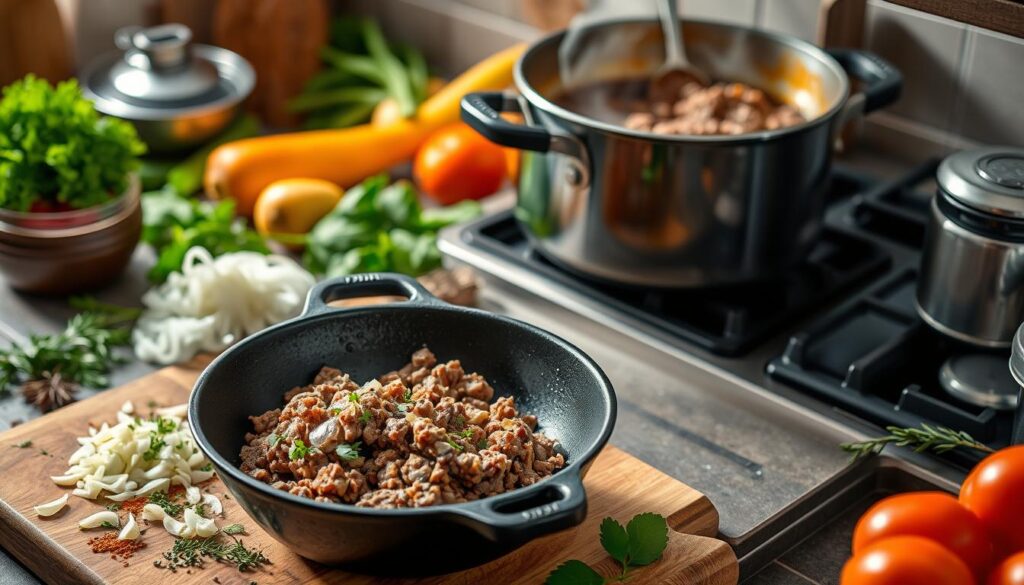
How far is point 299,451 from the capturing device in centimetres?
96

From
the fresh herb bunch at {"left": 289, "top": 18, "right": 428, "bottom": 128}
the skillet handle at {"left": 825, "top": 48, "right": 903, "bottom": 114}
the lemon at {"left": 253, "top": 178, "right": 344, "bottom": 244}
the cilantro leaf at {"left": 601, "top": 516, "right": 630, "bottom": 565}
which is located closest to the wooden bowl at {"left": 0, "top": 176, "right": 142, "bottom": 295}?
the lemon at {"left": 253, "top": 178, "right": 344, "bottom": 244}

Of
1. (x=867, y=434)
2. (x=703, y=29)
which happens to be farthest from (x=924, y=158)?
(x=867, y=434)

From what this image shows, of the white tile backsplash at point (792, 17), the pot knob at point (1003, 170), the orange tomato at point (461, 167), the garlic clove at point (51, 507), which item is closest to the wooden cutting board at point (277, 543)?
the garlic clove at point (51, 507)

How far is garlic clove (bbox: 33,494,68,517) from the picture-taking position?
3.40ft

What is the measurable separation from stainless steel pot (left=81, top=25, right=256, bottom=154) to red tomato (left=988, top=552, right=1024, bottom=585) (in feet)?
4.14

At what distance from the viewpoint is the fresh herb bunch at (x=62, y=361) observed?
1.27m

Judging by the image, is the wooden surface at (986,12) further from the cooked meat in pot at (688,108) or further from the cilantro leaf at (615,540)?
the cilantro leaf at (615,540)

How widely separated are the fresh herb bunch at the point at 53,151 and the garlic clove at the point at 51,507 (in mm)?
452

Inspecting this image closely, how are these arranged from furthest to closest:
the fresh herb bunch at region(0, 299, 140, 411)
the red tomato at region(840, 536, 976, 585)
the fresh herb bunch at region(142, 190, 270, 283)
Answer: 1. the fresh herb bunch at region(142, 190, 270, 283)
2. the fresh herb bunch at region(0, 299, 140, 411)
3. the red tomato at region(840, 536, 976, 585)

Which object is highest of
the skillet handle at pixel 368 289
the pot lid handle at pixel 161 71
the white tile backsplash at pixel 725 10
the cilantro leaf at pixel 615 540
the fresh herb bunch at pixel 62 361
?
the white tile backsplash at pixel 725 10

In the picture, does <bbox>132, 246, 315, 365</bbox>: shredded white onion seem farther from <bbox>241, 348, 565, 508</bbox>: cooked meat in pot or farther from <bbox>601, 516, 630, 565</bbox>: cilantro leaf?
<bbox>601, 516, 630, 565</bbox>: cilantro leaf

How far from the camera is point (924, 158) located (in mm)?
1622

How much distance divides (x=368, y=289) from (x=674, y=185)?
320 millimetres

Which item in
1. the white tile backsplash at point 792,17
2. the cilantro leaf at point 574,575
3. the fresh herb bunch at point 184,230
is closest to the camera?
the cilantro leaf at point 574,575
